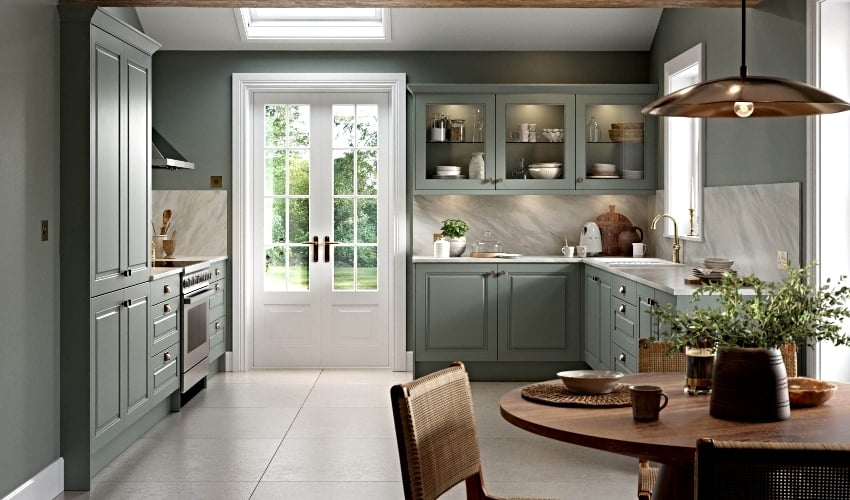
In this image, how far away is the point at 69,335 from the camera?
13.7ft

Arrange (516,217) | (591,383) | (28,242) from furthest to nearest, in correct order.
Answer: (516,217) → (28,242) → (591,383)

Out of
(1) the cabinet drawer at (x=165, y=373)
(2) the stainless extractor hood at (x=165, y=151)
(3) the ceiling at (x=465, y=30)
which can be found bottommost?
(1) the cabinet drawer at (x=165, y=373)

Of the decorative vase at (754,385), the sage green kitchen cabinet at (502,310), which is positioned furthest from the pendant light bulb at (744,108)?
the sage green kitchen cabinet at (502,310)

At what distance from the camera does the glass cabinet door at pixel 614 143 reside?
6.95 metres

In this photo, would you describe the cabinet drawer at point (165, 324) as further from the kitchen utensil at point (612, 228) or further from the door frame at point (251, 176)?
the kitchen utensil at point (612, 228)

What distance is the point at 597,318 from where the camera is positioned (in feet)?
20.7

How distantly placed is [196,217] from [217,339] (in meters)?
0.99

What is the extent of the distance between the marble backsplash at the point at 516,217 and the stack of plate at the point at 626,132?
0.55 metres

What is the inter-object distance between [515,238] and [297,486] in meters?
3.61

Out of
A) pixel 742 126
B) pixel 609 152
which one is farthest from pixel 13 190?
pixel 609 152

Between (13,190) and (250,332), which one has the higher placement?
(13,190)

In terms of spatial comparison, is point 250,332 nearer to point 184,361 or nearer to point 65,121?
point 184,361

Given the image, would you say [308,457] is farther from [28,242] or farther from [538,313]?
[538,313]

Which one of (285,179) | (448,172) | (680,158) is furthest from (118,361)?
(680,158)
